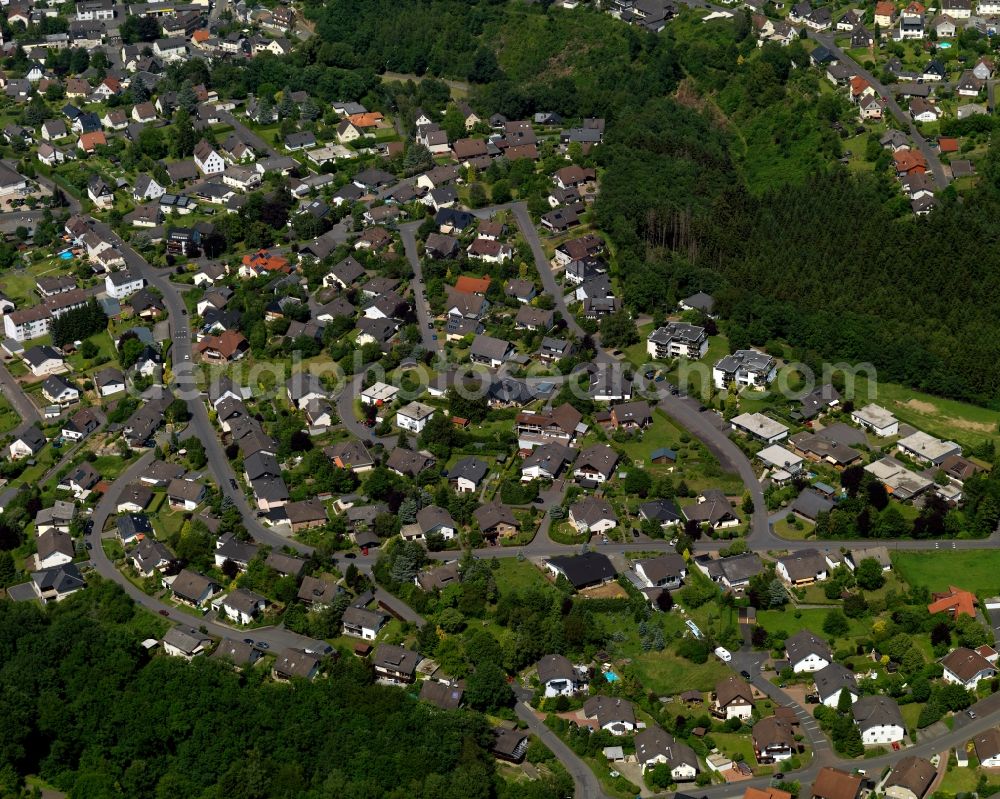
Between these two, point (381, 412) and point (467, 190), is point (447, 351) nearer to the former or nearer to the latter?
point (381, 412)

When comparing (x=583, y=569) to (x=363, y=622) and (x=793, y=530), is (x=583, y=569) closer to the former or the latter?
(x=363, y=622)

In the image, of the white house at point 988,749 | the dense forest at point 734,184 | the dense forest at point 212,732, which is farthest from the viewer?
the dense forest at point 734,184

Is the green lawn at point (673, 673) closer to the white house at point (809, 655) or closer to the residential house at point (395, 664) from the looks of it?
the white house at point (809, 655)

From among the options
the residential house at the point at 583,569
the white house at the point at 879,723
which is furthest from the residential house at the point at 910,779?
the residential house at the point at 583,569

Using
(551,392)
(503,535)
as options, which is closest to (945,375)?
(551,392)

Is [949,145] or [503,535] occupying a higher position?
[949,145]

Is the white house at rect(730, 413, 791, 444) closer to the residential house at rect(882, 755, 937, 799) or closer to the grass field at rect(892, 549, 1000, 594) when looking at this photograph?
the grass field at rect(892, 549, 1000, 594)
